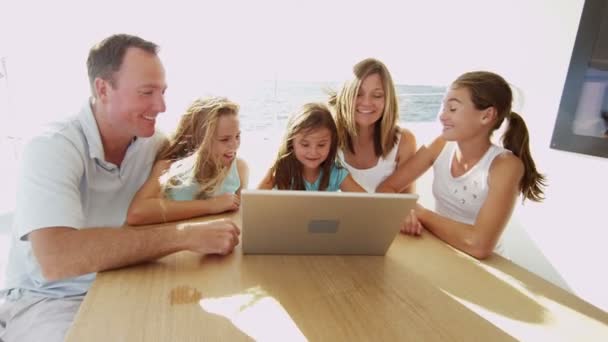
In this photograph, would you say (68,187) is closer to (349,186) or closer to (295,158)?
(295,158)

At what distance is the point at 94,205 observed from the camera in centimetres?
115

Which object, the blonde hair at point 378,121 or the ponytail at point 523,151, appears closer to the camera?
the ponytail at point 523,151

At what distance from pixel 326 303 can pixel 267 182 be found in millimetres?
818

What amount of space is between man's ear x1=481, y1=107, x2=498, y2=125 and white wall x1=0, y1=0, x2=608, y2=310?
1.94ft

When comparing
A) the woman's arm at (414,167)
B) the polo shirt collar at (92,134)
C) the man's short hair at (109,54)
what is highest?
the man's short hair at (109,54)

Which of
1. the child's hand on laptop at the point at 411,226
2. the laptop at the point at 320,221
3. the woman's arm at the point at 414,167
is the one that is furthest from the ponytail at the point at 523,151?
the laptop at the point at 320,221

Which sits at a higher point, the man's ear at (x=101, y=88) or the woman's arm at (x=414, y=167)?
the man's ear at (x=101, y=88)

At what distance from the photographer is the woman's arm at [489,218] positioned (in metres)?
1.04

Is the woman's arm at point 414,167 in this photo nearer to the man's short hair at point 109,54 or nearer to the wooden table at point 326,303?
the wooden table at point 326,303

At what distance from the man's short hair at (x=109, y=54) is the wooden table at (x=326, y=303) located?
597mm

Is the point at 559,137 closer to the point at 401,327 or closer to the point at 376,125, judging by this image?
the point at 376,125

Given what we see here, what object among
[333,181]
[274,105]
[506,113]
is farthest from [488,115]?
→ [274,105]

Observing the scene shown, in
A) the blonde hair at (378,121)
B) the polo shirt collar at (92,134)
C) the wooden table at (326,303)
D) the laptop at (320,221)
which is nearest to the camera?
the wooden table at (326,303)

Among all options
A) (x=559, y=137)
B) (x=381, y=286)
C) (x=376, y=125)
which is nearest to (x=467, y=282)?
(x=381, y=286)
